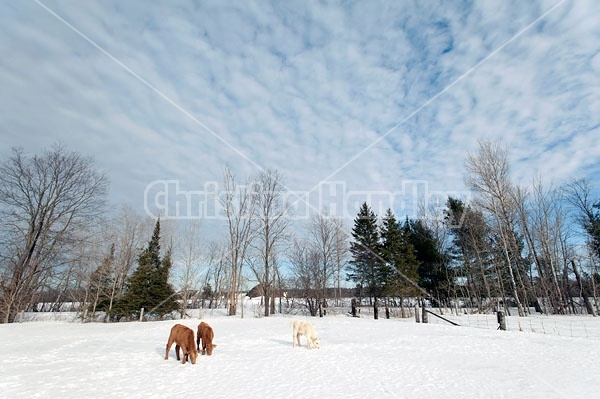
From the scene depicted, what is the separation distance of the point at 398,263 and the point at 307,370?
24.9 metres

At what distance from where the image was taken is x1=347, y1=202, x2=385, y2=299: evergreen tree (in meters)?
34.4

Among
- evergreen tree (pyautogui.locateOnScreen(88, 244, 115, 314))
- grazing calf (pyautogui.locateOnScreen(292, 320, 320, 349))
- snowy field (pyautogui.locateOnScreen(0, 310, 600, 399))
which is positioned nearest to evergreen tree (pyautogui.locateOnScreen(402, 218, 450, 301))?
snowy field (pyautogui.locateOnScreen(0, 310, 600, 399))

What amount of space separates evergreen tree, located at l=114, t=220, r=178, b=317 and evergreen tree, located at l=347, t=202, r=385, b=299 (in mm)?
21985

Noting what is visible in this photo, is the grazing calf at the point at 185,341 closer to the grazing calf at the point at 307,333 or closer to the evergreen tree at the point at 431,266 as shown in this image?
the grazing calf at the point at 307,333

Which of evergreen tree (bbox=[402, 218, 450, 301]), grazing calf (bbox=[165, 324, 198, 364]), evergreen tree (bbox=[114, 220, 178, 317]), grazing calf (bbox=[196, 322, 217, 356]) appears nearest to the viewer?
grazing calf (bbox=[165, 324, 198, 364])

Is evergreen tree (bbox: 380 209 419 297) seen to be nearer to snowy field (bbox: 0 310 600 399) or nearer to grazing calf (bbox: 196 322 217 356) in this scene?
snowy field (bbox: 0 310 600 399)

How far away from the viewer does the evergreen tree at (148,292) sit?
2492 centimetres

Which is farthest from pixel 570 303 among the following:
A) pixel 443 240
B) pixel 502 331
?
pixel 502 331

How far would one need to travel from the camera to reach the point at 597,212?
2578cm

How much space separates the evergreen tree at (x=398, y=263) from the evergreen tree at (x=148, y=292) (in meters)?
21.1

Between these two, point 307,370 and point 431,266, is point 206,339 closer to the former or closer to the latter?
point 307,370

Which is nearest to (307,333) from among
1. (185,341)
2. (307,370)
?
(307,370)

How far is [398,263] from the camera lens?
29359 mm

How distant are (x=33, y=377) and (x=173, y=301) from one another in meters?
23.5
